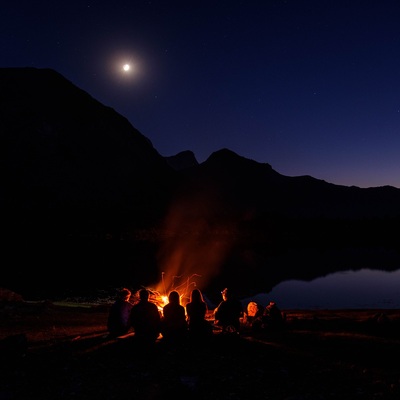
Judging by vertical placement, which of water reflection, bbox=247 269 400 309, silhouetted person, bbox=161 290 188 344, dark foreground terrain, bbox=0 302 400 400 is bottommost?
dark foreground terrain, bbox=0 302 400 400

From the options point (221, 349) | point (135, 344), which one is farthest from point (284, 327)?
point (135, 344)

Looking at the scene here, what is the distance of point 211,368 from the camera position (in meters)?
9.84

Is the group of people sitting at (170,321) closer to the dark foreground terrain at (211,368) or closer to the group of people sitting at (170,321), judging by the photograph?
the group of people sitting at (170,321)

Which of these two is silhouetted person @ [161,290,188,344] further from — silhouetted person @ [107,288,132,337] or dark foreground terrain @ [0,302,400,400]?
silhouetted person @ [107,288,132,337]

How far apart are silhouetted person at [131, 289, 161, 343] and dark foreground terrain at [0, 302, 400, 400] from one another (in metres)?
0.33

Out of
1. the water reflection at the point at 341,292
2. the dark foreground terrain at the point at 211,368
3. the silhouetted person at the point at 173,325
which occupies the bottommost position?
the dark foreground terrain at the point at 211,368

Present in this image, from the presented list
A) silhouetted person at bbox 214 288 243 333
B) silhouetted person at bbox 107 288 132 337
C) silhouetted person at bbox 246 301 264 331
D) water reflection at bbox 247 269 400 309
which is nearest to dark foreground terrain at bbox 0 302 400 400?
silhouetted person at bbox 107 288 132 337

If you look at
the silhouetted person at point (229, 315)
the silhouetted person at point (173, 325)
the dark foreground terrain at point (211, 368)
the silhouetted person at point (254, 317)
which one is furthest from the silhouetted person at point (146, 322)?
the silhouetted person at point (254, 317)

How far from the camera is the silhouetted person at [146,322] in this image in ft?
37.0

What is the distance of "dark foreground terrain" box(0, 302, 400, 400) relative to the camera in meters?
8.63

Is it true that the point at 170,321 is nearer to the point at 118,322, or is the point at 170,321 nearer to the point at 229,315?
the point at 118,322

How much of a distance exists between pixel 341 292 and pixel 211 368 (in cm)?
5283

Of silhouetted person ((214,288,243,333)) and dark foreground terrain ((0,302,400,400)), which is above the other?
silhouetted person ((214,288,243,333))

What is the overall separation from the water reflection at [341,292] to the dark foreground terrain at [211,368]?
37.4 metres
